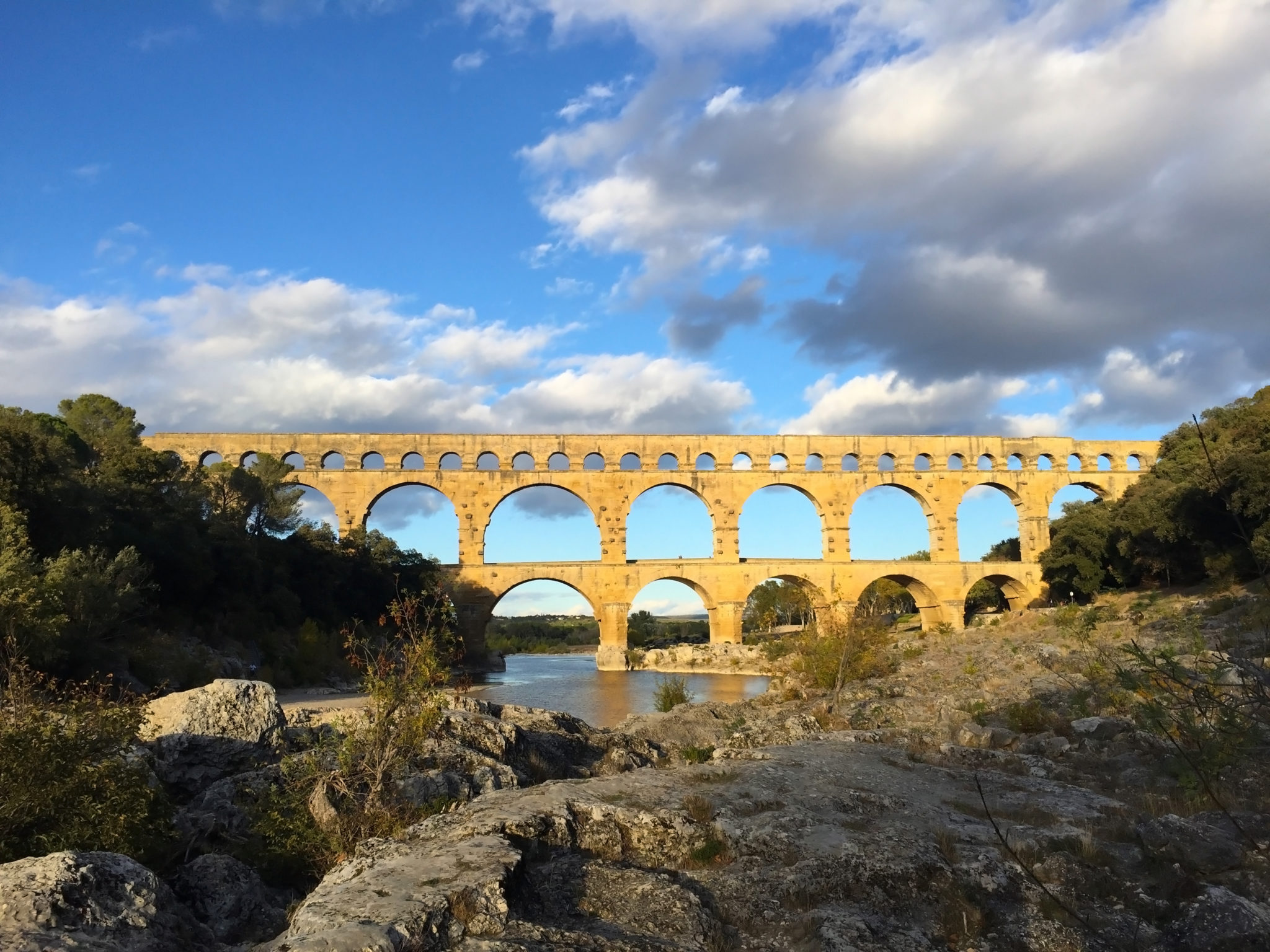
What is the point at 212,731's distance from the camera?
7.85 meters

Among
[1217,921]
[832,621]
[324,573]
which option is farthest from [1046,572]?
[1217,921]

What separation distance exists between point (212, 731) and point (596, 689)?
17.8 m

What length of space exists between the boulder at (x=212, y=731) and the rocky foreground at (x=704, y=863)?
20 mm

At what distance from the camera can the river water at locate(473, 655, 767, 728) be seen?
19609mm

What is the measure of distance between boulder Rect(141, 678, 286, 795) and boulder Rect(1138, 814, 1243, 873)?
6.43 m

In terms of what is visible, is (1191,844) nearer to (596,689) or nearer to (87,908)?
(87,908)

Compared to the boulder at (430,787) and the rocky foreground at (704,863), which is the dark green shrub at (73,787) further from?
the boulder at (430,787)

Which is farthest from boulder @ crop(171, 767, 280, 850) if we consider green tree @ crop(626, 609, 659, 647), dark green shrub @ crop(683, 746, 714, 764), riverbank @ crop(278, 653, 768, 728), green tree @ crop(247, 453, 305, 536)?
green tree @ crop(626, 609, 659, 647)

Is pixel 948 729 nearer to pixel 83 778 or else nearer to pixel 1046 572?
pixel 83 778

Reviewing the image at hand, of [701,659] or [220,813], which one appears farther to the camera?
[701,659]

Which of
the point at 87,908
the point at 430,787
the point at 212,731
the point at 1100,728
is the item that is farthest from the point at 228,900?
the point at 1100,728

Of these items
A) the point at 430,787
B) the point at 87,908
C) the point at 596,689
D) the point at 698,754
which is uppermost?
the point at 87,908

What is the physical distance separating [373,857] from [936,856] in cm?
298

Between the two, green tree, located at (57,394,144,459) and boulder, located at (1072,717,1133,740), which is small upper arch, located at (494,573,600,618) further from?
boulder, located at (1072,717,1133,740)
